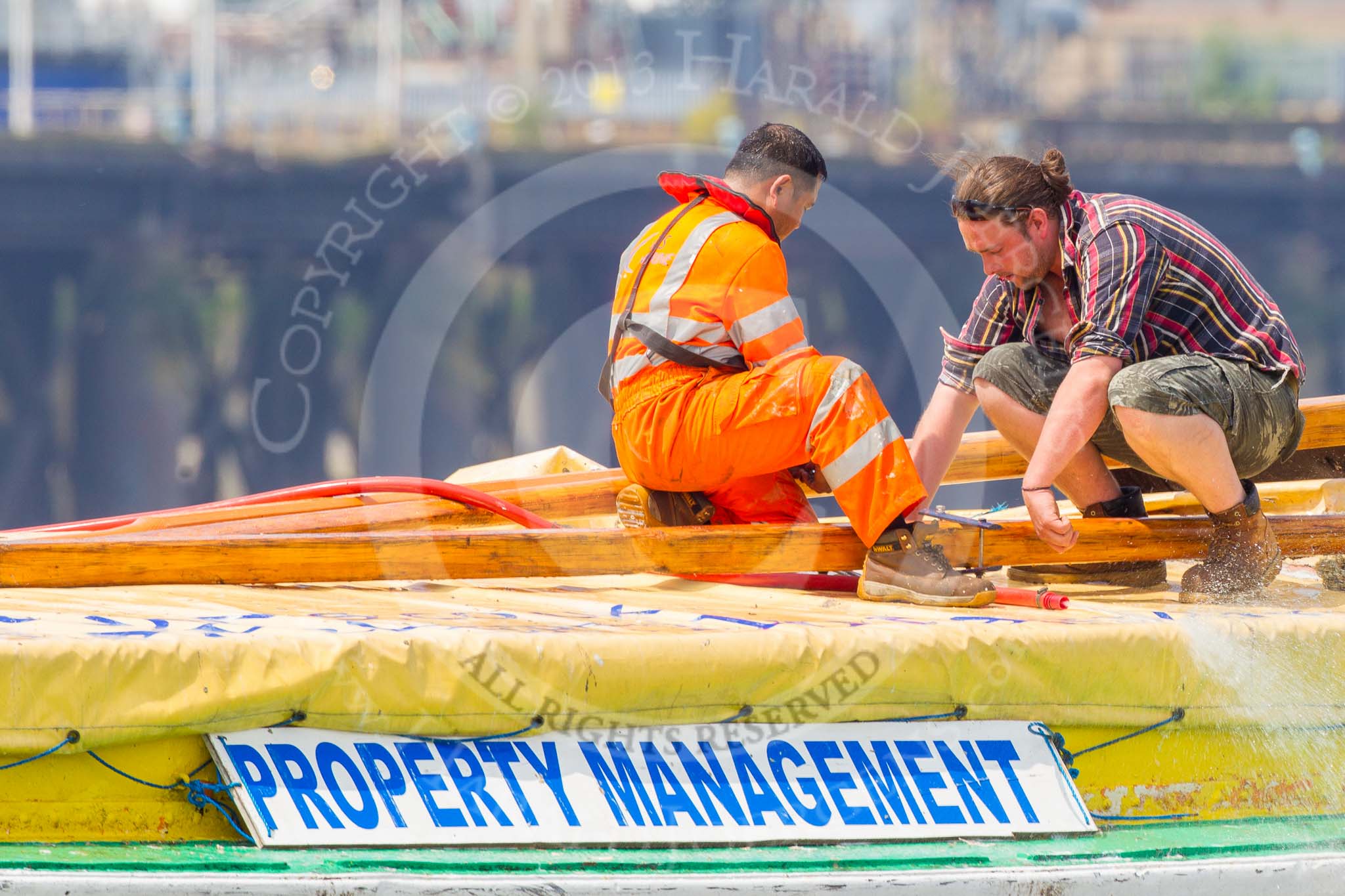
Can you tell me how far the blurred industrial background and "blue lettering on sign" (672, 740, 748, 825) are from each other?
1103 inches

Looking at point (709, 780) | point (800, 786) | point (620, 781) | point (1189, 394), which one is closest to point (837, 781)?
point (800, 786)

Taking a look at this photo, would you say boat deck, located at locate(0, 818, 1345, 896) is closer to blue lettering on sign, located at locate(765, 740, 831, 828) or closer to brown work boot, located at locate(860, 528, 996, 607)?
blue lettering on sign, located at locate(765, 740, 831, 828)

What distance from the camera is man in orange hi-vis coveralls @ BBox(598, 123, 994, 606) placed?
4254 mm

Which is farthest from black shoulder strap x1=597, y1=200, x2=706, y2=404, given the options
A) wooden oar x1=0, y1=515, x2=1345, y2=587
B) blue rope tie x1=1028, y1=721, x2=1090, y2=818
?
blue rope tie x1=1028, y1=721, x2=1090, y2=818

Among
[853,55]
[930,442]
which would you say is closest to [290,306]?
[853,55]

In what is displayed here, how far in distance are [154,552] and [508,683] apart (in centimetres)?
149

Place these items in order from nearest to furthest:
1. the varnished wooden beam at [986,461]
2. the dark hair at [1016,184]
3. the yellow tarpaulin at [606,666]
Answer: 1. the yellow tarpaulin at [606,666]
2. the dark hair at [1016,184]
3. the varnished wooden beam at [986,461]

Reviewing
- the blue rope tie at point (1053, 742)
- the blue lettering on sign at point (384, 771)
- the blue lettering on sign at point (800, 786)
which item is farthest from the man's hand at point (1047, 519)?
the blue lettering on sign at point (384, 771)

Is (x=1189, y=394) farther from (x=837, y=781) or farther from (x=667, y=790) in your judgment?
(x=667, y=790)

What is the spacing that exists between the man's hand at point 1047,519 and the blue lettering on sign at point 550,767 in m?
1.70

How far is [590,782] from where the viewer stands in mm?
3350

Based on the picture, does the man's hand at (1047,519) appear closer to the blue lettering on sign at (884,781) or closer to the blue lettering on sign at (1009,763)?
the blue lettering on sign at (1009,763)

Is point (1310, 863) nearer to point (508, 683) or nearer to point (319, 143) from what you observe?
point (508, 683)

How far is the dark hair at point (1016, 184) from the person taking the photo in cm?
442
